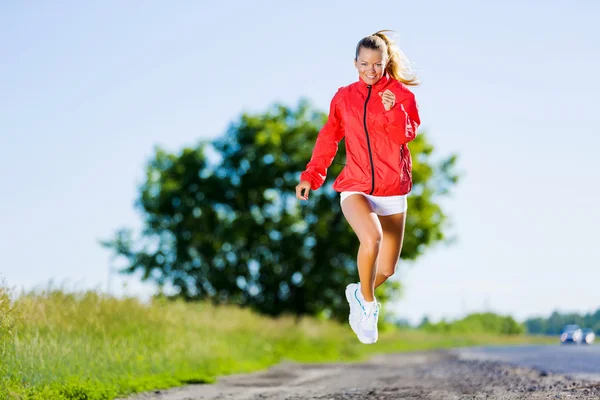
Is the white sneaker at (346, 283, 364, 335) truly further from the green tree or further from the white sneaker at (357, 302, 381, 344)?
the green tree

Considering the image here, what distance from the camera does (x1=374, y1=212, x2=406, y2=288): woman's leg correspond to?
7.42 m

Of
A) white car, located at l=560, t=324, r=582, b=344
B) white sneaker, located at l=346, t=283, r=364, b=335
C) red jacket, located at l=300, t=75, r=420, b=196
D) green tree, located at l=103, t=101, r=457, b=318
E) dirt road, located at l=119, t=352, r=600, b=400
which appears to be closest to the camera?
red jacket, located at l=300, t=75, r=420, b=196

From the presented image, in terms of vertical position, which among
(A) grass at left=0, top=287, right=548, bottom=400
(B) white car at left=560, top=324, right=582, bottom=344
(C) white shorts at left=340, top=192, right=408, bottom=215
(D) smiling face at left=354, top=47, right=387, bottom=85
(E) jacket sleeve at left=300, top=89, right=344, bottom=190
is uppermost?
(D) smiling face at left=354, top=47, right=387, bottom=85

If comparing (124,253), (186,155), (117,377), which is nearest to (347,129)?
(117,377)

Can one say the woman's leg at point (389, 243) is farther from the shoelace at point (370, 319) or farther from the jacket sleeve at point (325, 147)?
the jacket sleeve at point (325, 147)

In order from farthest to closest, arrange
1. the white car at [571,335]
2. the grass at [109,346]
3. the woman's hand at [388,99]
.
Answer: the white car at [571,335] < the grass at [109,346] < the woman's hand at [388,99]

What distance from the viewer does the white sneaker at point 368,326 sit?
7363 mm

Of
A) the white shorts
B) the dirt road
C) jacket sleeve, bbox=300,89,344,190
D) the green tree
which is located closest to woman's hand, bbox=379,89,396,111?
jacket sleeve, bbox=300,89,344,190

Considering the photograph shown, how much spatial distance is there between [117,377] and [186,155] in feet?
92.4

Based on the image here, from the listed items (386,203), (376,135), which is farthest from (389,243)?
(376,135)

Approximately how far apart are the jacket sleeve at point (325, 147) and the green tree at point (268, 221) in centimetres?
2539

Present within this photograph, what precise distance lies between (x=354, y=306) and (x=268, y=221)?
1130 inches

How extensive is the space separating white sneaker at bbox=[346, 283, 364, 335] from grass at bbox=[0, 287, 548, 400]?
3.97 meters

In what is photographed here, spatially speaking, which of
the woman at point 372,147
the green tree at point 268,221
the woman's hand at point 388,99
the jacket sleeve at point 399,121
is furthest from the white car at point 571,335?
the woman's hand at point 388,99
